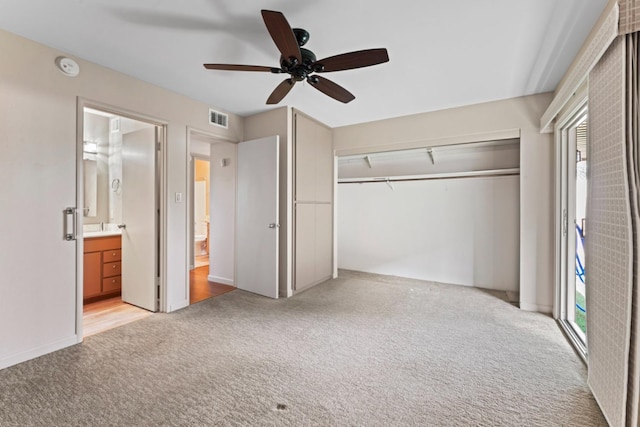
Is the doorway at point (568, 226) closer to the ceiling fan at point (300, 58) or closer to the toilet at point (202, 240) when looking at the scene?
the ceiling fan at point (300, 58)

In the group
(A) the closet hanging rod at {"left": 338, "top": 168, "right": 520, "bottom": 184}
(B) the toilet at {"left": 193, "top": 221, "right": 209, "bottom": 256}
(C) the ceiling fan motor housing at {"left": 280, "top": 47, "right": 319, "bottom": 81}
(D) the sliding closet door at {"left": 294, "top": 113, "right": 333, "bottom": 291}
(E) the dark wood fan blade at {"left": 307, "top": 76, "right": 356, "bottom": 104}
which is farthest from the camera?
(B) the toilet at {"left": 193, "top": 221, "right": 209, "bottom": 256}

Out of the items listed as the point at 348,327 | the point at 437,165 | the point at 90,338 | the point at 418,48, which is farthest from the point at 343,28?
the point at 90,338

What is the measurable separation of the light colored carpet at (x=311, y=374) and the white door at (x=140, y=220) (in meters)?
0.49

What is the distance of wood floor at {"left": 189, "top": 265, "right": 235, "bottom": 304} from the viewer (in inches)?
146

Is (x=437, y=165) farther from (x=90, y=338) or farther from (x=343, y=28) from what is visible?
(x=90, y=338)

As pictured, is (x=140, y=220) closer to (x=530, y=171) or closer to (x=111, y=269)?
(x=111, y=269)

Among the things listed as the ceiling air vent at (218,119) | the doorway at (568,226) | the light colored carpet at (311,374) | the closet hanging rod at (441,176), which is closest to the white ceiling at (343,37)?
the ceiling air vent at (218,119)

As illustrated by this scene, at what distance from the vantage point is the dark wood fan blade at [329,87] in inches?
89.0

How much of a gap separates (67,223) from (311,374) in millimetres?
2384

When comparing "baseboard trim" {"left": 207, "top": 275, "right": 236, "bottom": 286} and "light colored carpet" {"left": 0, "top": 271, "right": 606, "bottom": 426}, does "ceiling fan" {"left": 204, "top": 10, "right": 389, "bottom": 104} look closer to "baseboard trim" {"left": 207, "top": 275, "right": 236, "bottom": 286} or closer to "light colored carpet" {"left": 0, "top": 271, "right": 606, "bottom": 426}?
"light colored carpet" {"left": 0, "top": 271, "right": 606, "bottom": 426}

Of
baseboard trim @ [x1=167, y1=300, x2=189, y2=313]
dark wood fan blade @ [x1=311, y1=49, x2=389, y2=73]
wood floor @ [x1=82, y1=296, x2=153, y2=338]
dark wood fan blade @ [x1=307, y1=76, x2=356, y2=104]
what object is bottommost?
wood floor @ [x1=82, y1=296, x2=153, y2=338]

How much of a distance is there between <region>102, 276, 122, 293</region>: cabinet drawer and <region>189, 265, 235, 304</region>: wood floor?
884 mm

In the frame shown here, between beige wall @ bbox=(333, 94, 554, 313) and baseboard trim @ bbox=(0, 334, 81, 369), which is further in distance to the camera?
beige wall @ bbox=(333, 94, 554, 313)

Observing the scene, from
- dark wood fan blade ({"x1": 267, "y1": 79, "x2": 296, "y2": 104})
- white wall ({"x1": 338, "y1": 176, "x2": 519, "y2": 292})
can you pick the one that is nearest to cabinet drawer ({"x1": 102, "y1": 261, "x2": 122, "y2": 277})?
dark wood fan blade ({"x1": 267, "y1": 79, "x2": 296, "y2": 104})
